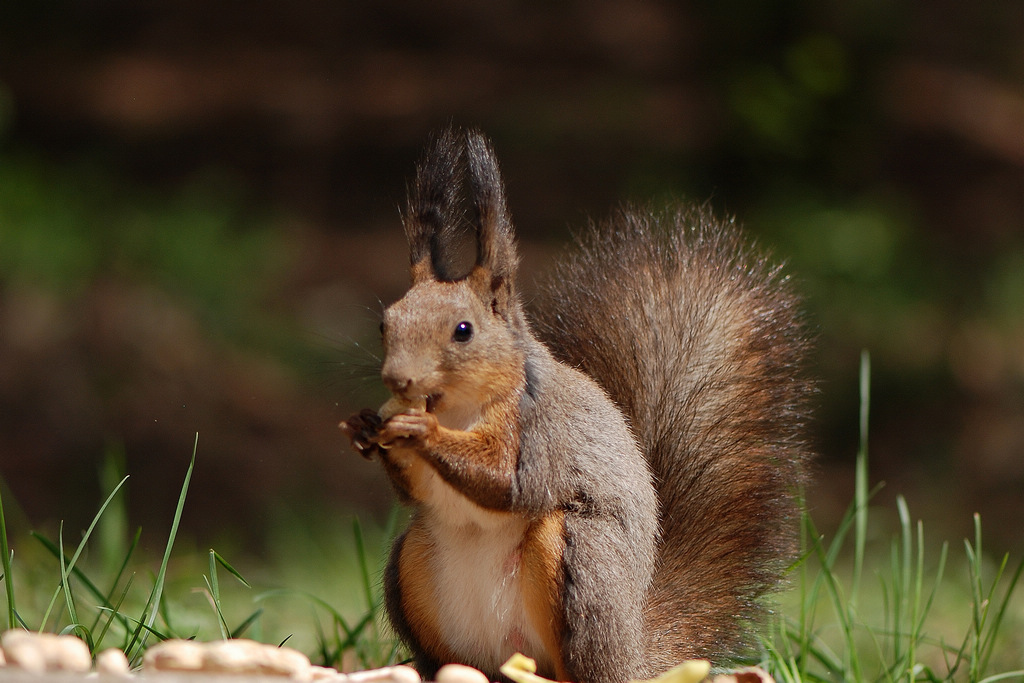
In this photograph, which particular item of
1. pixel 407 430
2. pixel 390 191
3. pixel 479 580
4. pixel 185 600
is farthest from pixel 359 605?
pixel 390 191

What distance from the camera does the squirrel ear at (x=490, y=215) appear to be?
154 cm

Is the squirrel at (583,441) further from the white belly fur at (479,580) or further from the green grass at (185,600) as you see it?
the green grass at (185,600)

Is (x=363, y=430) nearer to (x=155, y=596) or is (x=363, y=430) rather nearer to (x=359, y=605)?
(x=155, y=596)

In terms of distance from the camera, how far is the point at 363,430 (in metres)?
1.50

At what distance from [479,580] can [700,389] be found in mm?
573

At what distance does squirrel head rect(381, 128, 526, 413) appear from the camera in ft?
4.88

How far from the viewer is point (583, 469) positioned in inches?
60.2

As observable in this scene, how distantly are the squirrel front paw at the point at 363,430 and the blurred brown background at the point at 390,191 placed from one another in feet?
8.12

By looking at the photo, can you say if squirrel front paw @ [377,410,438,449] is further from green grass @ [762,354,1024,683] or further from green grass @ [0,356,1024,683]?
green grass @ [762,354,1024,683]

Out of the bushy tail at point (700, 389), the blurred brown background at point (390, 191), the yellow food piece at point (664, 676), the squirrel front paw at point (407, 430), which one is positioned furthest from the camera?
the blurred brown background at point (390, 191)

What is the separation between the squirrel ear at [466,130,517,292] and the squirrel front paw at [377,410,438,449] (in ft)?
0.83

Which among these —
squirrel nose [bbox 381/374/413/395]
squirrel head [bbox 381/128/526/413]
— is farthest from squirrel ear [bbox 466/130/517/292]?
squirrel nose [bbox 381/374/413/395]

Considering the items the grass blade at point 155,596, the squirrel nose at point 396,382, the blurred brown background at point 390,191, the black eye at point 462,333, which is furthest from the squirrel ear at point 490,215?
the blurred brown background at point 390,191

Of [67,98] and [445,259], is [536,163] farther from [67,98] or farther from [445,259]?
[445,259]
